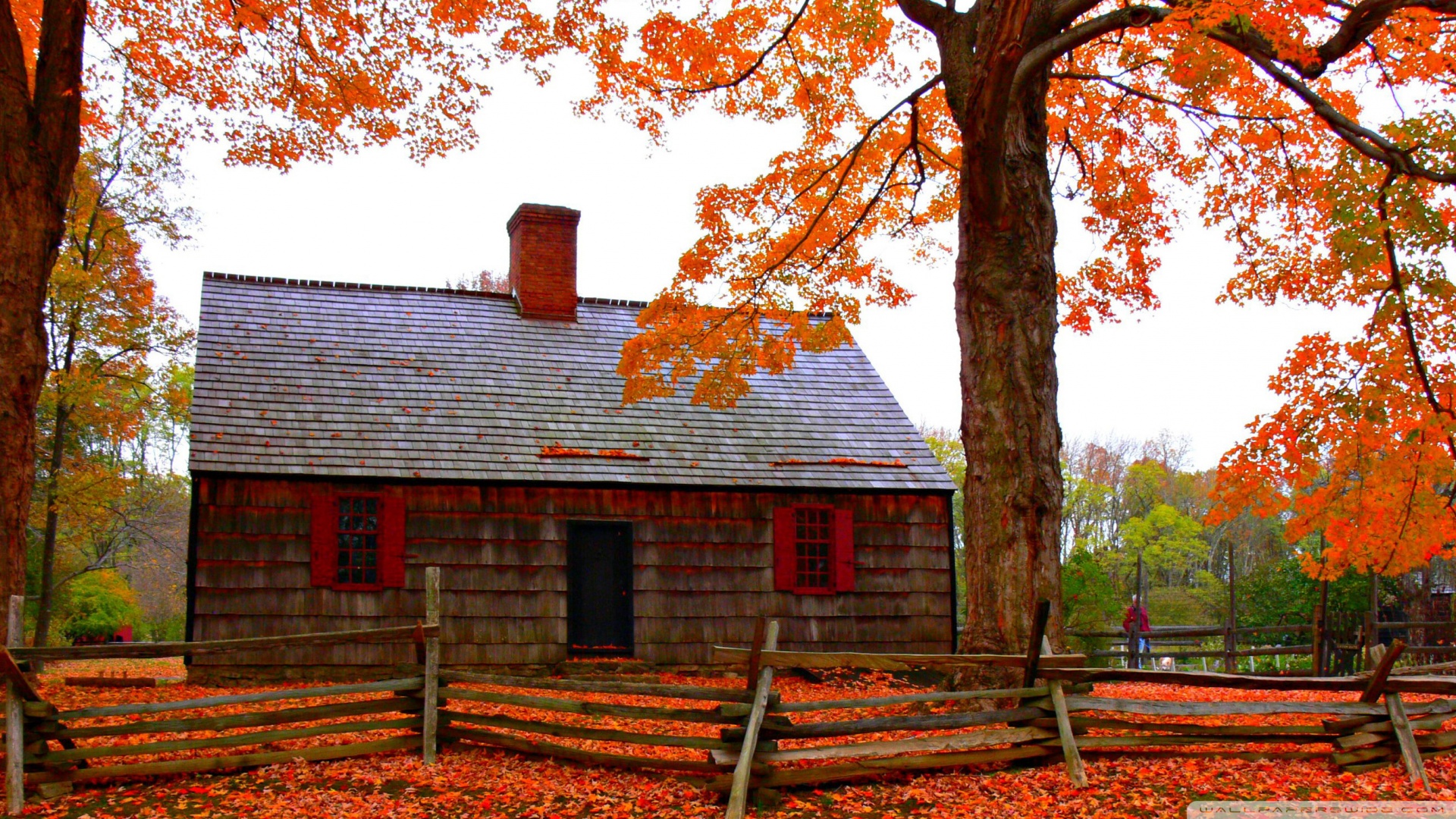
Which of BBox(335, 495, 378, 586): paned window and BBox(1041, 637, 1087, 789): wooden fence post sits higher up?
BBox(335, 495, 378, 586): paned window

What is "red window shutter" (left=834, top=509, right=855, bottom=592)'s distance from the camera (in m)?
15.4

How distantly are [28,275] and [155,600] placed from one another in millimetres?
31456

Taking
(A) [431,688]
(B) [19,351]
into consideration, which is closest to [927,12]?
(A) [431,688]

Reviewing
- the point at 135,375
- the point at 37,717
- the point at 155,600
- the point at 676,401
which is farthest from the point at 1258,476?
the point at 155,600

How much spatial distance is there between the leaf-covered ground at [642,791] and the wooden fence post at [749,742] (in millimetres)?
261

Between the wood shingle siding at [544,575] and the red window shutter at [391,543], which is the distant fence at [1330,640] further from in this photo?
the red window shutter at [391,543]

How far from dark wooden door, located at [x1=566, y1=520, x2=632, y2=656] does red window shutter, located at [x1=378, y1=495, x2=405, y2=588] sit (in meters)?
2.13

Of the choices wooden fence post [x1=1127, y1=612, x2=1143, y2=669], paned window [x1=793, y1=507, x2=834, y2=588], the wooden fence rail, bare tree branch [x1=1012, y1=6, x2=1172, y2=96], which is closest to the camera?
the wooden fence rail

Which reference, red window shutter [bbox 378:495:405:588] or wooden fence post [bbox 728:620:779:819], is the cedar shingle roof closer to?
red window shutter [bbox 378:495:405:588]

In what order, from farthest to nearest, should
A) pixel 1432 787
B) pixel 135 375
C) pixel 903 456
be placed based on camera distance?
pixel 135 375
pixel 903 456
pixel 1432 787

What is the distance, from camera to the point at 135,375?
70.9 feet

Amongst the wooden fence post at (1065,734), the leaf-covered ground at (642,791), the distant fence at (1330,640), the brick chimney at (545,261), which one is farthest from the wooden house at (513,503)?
the wooden fence post at (1065,734)

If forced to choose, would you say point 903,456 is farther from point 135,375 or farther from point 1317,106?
point 135,375

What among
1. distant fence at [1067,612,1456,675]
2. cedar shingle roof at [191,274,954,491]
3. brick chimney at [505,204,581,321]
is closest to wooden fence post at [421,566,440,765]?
cedar shingle roof at [191,274,954,491]
